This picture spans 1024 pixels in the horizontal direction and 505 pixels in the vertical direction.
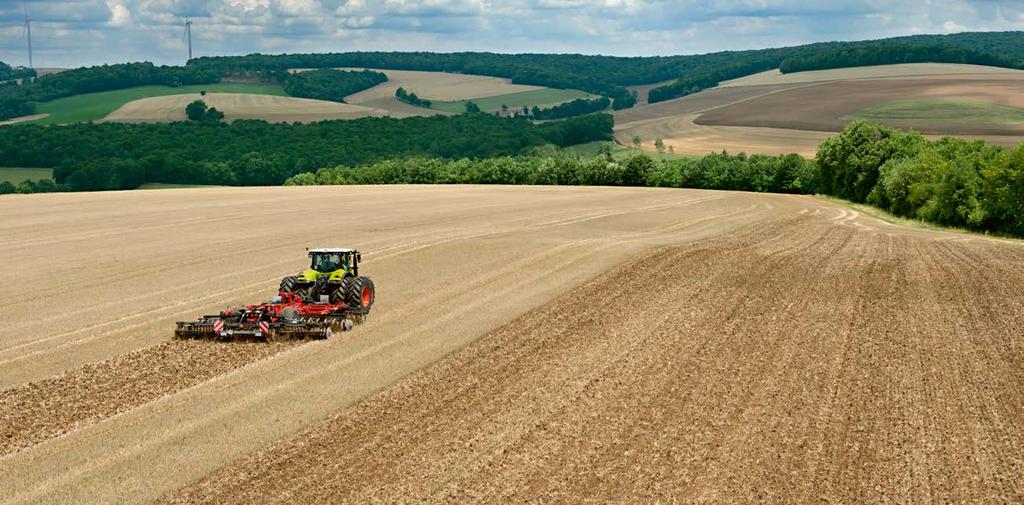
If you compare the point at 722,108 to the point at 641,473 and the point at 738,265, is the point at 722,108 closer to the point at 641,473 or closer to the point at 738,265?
the point at 738,265

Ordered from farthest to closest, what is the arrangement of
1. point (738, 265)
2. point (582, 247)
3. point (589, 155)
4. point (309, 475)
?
point (589, 155) < point (582, 247) < point (738, 265) < point (309, 475)

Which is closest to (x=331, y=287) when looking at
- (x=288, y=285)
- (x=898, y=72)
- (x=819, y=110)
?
(x=288, y=285)

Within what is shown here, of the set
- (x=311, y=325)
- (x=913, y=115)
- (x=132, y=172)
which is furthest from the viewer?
(x=913, y=115)

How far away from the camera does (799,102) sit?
523 feet

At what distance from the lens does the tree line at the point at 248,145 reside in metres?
110

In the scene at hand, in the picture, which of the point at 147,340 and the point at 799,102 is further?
the point at 799,102

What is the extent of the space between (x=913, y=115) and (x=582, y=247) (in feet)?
346

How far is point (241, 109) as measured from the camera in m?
182

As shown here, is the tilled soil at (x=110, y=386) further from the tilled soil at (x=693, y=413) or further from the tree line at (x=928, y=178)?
the tree line at (x=928, y=178)

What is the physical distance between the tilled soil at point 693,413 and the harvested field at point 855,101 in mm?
102612

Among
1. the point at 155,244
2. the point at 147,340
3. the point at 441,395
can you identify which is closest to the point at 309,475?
the point at 441,395

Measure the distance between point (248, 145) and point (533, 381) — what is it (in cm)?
13107

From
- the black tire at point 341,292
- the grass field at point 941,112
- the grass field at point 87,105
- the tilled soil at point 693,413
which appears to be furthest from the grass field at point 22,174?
the grass field at point 941,112

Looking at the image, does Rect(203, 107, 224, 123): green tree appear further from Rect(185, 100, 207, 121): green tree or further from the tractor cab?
the tractor cab
